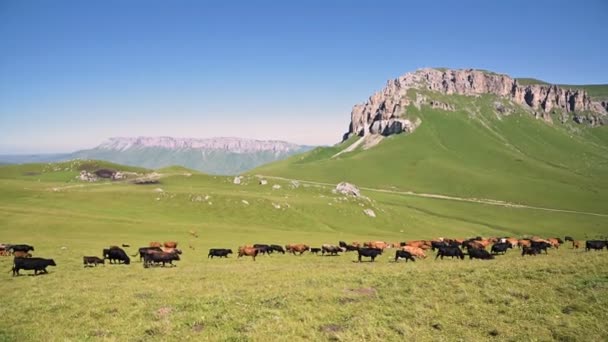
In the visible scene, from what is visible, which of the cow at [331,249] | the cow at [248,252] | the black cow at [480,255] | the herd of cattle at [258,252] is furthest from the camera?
the cow at [331,249]

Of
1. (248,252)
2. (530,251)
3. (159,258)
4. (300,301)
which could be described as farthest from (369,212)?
(300,301)

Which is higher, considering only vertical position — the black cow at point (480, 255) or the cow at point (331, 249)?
the black cow at point (480, 255)

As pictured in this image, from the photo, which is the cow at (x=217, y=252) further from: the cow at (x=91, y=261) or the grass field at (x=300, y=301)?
the cow at (x=91, y=261)

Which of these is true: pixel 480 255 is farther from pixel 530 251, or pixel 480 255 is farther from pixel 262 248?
pixel 262 248

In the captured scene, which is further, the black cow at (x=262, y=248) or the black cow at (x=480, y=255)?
the black cow at (x=262, y=248)

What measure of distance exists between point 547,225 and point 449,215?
32.3m

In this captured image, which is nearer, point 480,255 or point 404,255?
point 480,255

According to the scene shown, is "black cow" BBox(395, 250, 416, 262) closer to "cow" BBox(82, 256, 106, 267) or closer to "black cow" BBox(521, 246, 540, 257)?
"black cow" BBox(521, 246, 540, 257)

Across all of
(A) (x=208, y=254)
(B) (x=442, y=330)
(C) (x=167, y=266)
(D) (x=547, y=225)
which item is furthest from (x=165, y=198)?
(D) (x=547, y=225)

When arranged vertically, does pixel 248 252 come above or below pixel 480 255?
below

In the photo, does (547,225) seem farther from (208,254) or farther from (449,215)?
(208,254)

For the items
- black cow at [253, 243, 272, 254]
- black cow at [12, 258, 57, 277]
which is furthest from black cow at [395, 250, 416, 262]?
black cow at [12, 258, 57, 277]

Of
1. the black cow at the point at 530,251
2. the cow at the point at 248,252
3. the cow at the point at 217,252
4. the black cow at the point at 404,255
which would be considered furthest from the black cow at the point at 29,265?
the black cow at the point at 530,251

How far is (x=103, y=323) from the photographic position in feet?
58.2
